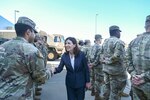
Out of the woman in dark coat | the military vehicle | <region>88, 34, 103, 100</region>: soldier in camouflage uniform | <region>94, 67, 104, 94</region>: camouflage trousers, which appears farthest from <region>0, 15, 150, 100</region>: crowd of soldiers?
the military vehicle

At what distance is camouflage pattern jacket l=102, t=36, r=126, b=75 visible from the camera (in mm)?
7023

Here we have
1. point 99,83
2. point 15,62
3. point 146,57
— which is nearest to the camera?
point 15,62

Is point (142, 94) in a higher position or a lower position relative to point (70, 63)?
lower

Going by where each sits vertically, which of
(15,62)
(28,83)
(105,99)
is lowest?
(105,99)

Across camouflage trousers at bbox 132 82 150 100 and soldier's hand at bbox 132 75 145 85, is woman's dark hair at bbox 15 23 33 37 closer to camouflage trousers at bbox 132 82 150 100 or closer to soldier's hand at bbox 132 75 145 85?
soldier's hand at bbox 132 75 145 85

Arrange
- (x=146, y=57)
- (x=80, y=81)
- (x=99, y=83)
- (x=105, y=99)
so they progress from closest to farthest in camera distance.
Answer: (x=146, y=57)
(x=80, y=81)
(x=105, y=99)
(x=99, y=83)

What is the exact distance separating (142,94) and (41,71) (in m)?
1.84

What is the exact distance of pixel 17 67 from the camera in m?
3.61

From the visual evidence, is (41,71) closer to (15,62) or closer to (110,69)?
(15,62)

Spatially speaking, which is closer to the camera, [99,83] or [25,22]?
[25,22]

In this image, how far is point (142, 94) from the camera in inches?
185

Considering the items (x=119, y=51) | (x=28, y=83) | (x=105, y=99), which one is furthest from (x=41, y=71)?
(x=105, y=99)

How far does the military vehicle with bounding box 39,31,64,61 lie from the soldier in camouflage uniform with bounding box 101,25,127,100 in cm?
2134

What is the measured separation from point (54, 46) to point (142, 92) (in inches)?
978
